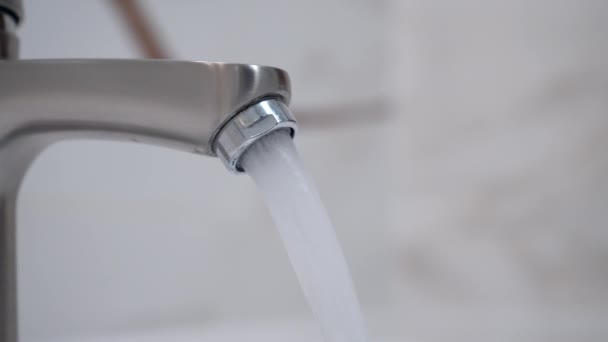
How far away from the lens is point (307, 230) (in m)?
0.23

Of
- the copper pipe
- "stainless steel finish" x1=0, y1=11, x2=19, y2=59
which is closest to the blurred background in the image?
the copper pipe

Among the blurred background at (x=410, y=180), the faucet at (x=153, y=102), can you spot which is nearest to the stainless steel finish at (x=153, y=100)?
the faucet at (x=153, y=102)

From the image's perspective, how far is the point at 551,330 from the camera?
61cm

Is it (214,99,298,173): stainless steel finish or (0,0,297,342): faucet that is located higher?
(0,0,297,342): faucet

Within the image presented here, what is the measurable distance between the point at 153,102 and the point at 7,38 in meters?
0.11

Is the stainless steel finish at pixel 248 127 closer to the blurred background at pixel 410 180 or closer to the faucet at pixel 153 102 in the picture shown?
the faucet at pixel 153 102

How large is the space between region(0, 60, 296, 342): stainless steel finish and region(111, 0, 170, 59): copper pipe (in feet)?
0.94

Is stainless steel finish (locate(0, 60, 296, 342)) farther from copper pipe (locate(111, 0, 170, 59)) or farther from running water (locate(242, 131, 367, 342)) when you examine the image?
copper pipe (locate(111, 0, 170, 59))

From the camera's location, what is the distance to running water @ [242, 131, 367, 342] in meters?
0.23

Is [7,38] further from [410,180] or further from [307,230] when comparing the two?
[410,180]

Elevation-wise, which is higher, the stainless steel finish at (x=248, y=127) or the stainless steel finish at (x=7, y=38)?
the stainless steel finish at (x=7, y=38)

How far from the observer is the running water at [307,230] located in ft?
0.77

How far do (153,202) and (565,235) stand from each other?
0.48 metres

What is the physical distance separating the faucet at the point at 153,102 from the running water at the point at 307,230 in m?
0.01
